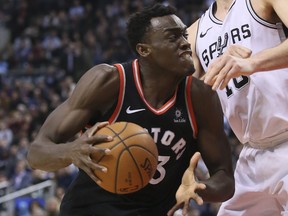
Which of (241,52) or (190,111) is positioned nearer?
(241,52)

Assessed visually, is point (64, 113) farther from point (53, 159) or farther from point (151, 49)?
point (151, 49)

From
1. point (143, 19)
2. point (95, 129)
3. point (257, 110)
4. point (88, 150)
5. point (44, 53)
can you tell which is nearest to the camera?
point (88, 150)

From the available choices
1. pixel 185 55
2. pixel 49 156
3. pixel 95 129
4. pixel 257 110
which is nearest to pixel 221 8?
pixel 257 110

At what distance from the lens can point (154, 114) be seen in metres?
3.99

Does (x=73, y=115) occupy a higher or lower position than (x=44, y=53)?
higher

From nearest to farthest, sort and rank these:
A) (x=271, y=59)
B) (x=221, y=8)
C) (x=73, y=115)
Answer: (x=271, y=59) → (x=73, y=115) → (x=221, y=8)

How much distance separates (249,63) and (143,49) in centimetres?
75

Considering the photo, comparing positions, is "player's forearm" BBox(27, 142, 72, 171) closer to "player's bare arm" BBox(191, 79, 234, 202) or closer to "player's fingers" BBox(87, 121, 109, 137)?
"player's fingers" BBox(87, 121, 109, 137)

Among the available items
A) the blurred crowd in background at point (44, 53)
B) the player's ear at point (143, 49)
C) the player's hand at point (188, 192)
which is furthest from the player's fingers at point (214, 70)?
the blurred crowd in background at point (44, 53)

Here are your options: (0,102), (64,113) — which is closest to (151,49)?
(64,113)

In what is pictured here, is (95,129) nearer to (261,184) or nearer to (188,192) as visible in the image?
(188,192)

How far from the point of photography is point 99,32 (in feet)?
57.4

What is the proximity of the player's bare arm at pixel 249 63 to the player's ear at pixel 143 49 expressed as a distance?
51 cm

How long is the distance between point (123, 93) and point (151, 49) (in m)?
0.31
